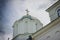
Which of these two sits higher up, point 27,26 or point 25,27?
point 27,26

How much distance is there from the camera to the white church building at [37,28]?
2393cm

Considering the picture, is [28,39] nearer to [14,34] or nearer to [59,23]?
[14,34]

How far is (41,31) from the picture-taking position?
2531cm

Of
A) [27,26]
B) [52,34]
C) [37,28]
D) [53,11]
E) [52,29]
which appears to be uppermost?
[53,11]

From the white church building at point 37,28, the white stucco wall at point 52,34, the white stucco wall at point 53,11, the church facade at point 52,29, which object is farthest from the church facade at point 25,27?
the white stucco wall at point 52,34

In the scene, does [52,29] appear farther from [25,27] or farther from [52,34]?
[25,27]

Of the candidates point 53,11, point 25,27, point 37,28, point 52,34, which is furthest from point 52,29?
point 25,27

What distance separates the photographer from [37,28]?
31391 mm

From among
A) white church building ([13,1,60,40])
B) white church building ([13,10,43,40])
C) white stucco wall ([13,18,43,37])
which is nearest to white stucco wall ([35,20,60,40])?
white church building ([13,1,60,40])

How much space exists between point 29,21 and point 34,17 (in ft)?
5.17

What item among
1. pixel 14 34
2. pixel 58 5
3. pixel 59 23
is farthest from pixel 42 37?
pixel 14 34

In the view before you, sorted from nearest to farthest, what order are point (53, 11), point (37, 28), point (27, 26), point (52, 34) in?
1. point (52, 34)
2. point (53, 11)
3. point (27, 26)
4. point (37, 28)

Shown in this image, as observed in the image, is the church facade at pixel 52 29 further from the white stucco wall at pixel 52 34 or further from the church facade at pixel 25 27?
the church facade at pixel 25 27

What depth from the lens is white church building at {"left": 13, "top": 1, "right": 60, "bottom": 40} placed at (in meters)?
23.9
